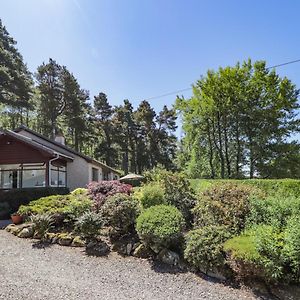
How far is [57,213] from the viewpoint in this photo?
823 centimetres

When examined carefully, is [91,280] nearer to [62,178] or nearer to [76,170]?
[62,178]

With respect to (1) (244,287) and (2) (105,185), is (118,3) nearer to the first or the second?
(2) (105,185)

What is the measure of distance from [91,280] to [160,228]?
167 centimetres

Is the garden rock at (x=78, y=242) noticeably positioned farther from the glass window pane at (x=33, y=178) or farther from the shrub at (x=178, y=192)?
the glass window pane at (x=33, y=178)

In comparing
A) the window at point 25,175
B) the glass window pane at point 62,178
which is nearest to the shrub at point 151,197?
the window at point 25,175

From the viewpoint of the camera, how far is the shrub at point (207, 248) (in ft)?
17.1

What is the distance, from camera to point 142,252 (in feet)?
20.5

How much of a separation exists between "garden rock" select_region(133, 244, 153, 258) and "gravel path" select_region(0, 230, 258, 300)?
15cm

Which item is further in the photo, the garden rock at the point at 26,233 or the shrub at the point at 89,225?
the garden rock at the point at 26,233

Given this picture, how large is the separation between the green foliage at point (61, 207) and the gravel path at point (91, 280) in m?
1.48

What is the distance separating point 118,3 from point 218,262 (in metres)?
8.79

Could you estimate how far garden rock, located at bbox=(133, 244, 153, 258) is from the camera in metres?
6.21

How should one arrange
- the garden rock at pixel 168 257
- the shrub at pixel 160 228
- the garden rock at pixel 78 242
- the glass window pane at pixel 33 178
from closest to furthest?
the garden rock at pixel 168 257, the shrub at pixel 160 228, the garden rock at pixel 78 242, the glass window pane at pixel 33 178

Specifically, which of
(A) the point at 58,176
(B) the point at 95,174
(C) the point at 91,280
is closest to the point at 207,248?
(C) the point at 91,280
